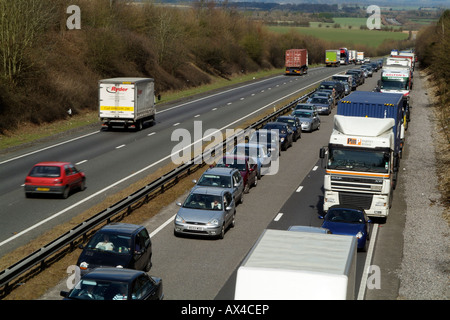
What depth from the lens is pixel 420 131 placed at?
48688 mm

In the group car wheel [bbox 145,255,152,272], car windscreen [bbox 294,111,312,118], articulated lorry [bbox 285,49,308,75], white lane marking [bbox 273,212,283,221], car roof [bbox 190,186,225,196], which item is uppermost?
articulated lorry [bbox 285,49,308,75]

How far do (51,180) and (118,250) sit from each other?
9.42 metres

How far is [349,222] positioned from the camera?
21969 millimetres

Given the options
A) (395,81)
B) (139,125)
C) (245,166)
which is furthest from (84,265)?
(395,81)

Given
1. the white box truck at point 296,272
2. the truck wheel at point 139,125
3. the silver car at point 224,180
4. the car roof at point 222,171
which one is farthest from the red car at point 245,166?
the white box truck at point 296,272

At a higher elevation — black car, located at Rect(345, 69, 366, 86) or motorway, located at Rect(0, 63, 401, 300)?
black car, located at Rect(345, 69, 366, 86)

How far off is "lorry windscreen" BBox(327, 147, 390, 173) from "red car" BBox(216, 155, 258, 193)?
4876 millimetres

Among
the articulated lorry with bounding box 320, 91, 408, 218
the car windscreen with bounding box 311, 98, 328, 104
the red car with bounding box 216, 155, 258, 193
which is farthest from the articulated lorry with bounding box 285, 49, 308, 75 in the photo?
the articulated lorry with bounding box 320, 91, 408, 218

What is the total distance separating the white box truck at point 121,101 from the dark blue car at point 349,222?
22741mm

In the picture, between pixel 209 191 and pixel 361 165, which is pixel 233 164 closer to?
pixel 209 191

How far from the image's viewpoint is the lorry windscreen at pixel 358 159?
79.5ft

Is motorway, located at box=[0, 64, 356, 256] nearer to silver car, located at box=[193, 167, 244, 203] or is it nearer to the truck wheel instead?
the truck wheel

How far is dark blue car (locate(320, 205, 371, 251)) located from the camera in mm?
21109

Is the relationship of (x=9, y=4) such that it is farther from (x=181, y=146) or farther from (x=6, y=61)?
(x=181, y=146)
